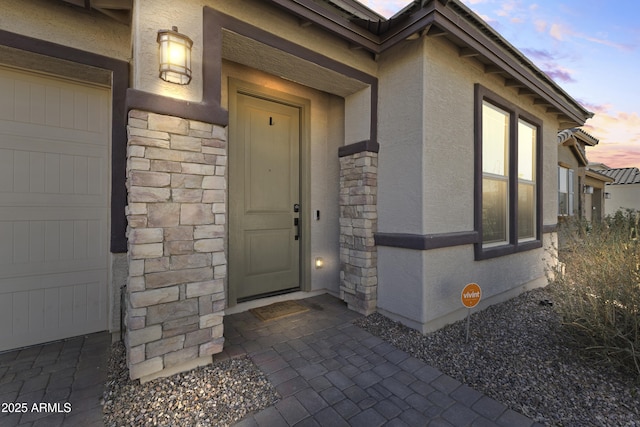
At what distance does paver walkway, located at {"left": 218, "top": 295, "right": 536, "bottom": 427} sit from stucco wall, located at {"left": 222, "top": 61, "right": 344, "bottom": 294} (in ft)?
3.17

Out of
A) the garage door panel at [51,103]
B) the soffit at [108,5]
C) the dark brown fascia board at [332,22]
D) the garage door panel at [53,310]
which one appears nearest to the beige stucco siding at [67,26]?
the soffit at [108,5]

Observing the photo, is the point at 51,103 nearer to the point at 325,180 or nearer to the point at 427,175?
the point at 325,180

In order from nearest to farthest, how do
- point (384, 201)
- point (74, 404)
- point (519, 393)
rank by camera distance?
point (74, 404)
point (519, 393)
point (384, 201)

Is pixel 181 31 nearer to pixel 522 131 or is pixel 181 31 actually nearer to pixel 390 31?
pixel 390 31

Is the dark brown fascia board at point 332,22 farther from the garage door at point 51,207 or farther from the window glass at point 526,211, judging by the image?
the window glass at point 526,211

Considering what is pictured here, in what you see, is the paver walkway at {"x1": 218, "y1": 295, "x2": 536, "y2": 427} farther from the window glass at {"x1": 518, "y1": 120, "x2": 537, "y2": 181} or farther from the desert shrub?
the window glass at {"x1": 518, "y1": 120, "x2": 537, "y2": 181}

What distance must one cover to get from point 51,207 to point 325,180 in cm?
297

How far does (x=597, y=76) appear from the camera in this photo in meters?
5.50

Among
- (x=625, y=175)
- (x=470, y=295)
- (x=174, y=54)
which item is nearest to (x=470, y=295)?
(x=470, y=295)

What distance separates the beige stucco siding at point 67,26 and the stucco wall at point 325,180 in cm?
200

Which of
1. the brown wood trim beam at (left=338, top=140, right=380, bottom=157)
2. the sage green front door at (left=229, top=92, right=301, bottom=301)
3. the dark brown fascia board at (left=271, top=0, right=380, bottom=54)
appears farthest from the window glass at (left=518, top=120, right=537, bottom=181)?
the sage green front door at (left=229, top=92, right=301, bottom=301)

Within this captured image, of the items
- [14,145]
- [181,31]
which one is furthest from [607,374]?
[14,145]

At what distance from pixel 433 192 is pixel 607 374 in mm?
1992

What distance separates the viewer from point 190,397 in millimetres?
1798
